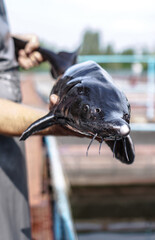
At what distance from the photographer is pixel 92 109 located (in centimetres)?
73

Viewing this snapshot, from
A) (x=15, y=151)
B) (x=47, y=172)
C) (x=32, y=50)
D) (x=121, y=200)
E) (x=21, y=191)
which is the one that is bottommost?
(x=121, y=200)

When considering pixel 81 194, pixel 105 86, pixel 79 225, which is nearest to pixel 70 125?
pixel 105 86

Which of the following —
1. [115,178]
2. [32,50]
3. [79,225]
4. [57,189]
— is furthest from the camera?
[115,178]

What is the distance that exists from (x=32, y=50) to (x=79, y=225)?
4.35m

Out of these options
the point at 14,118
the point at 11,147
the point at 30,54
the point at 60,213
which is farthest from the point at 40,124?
the point at 60,213

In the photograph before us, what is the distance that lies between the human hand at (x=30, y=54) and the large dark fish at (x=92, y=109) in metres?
0.46

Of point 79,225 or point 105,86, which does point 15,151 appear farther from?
point 79,225

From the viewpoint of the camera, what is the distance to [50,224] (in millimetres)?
2209

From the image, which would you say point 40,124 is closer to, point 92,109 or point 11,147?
point 92,109

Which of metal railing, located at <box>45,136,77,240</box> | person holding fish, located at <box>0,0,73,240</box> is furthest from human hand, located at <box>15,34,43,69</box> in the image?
metal railing, located at <box>45,136,77,240</box>

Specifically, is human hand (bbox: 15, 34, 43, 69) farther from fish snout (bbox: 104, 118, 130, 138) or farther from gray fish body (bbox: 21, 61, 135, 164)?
fish snout (bbox: 104, 118, 130, 138)

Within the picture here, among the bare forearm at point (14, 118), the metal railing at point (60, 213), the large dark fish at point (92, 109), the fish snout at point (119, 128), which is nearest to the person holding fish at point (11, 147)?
the bare forearm at point (14, 118)

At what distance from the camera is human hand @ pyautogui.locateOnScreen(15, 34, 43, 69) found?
130 cm

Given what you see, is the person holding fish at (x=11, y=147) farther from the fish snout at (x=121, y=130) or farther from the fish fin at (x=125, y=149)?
the fish snout at (x=121, y=130)
